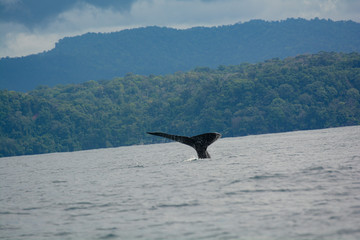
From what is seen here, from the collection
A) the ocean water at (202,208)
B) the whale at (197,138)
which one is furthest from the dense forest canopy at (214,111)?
the ocean water at (202,208)

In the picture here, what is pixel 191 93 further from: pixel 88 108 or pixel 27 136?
pixel 27 136

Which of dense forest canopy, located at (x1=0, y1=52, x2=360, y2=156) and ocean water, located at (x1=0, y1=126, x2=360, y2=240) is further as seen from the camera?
dense forest canopy, located at (x1=0, y1=52, x2=360, y2=156)

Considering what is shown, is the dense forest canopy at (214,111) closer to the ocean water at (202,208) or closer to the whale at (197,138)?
the whale at (197,138)

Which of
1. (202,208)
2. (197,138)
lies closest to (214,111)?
(197,138)

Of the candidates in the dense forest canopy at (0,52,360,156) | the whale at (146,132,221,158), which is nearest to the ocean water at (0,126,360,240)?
the whale at (146,132,221,158)

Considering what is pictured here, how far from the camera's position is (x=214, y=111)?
139 m

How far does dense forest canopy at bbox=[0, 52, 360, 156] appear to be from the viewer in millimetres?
129250

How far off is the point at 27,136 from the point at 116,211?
13202 centimetres

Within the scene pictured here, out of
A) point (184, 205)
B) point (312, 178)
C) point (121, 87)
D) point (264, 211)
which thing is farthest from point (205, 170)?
point (121, 87)

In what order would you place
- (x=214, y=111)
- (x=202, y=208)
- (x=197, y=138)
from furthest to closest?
(x=214, y=111)
(x=197, y=138)
(x=202, y=208)

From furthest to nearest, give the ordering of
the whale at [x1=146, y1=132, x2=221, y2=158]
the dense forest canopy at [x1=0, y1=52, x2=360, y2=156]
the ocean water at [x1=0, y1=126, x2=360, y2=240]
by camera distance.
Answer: the dense forest canopy at [x1=0, y1=52, x2=360, y2=156], the whale at [x1=146, y1=132, x2=221, y2=158], the ocean water at [x1=0, y1=126, x2=360, y2=240]

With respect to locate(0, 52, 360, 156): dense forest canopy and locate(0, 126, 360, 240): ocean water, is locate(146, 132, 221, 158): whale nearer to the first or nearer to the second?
locate(0, 126, 360, 240): ocean water

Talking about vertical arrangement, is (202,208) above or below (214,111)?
below

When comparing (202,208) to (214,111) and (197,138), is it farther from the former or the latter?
(214,111)
